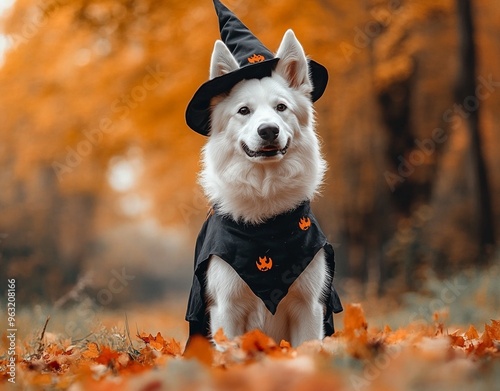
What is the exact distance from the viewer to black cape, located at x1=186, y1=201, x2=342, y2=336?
408cm

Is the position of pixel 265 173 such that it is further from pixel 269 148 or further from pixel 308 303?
pixel 308 303

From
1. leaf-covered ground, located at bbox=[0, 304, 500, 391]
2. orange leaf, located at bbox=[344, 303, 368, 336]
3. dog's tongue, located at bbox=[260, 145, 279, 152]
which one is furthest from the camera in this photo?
dog's tongue, located at bbox=[260, 145, 279, 152]

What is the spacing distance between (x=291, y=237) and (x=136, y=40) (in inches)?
299

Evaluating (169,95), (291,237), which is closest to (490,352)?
(291,237)

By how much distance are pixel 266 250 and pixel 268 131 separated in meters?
0.71

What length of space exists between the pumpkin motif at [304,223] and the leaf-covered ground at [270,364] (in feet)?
2.13

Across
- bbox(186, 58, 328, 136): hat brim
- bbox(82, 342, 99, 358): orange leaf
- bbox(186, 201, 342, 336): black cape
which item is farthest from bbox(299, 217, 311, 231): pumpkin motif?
bbox(82, 342, 99, 358): orange leaf

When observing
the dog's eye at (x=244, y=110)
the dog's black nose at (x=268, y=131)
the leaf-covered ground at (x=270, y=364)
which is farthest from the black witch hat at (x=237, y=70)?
the leaf-covered ground at (x=270, y=364)

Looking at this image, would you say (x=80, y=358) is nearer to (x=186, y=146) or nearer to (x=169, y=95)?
(x=169, y=95)

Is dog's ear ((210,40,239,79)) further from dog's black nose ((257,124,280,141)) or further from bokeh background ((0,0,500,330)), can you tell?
bokeh background ((0,0,500,330))

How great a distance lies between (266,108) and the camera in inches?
167

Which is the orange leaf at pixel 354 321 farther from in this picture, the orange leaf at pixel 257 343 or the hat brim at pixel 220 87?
the hat brim at pixel 220 87

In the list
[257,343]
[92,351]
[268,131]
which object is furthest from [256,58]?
[92,351]

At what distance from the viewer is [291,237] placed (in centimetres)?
416
